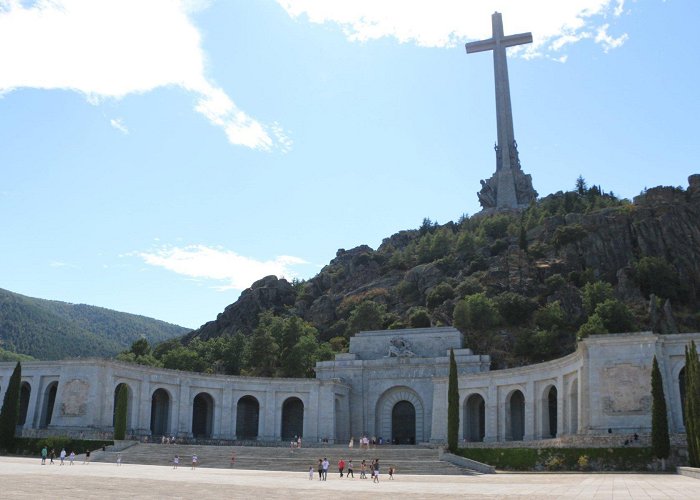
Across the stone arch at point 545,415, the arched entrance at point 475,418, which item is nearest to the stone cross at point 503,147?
the arched entrance at point 475,418

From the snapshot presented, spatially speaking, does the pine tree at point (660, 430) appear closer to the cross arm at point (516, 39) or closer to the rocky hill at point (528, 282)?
the rocky hill at point (528, 282)

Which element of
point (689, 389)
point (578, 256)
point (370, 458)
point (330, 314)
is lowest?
point (370, 458)

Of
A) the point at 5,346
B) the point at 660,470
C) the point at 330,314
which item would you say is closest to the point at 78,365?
the point at 660,470

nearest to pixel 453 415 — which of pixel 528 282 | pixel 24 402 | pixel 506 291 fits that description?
pixel 24 402

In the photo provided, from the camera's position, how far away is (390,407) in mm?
63625

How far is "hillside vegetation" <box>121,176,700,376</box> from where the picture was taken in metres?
79.4

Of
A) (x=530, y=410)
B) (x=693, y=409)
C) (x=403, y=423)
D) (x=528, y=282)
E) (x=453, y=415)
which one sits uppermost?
(x=528, y=282)

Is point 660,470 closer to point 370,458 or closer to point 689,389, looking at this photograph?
point 689,389

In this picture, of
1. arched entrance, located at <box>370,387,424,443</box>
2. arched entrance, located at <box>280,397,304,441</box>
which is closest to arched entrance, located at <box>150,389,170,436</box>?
arched entrance, located at <box>280,397,304,441</box>

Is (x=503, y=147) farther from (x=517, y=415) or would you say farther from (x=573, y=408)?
(x=573, y=408)

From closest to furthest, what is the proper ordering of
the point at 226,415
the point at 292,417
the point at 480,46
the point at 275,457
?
the point at 275,457 < the point at 226,415 < the point at 292,417 < the point at 480,46

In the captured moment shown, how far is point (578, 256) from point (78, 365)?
66.8 metres

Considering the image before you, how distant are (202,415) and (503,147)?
3102 inches

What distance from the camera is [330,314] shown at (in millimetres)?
109125
